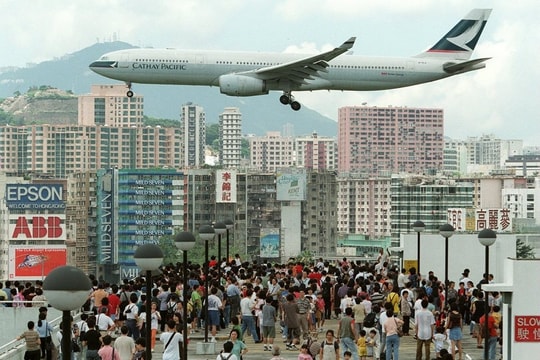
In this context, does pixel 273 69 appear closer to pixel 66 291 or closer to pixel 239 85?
pixel 239 85

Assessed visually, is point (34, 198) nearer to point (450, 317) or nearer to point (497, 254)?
point (497, 254)

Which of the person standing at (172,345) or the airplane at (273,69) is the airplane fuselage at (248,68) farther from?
the person standing at (172,345)

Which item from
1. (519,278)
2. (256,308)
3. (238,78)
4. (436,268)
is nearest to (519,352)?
(519,278)

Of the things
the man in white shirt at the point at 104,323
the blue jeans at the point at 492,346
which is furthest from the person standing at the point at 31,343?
the blue jeans at the point at 492,346

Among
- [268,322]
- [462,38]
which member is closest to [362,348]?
[268,322]

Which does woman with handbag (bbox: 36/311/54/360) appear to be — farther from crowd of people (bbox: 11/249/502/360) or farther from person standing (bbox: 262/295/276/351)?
person standing (bbox: 262/295/276/351)

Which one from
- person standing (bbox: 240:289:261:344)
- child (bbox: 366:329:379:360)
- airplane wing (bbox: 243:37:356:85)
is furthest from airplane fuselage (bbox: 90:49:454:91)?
child (bbox: 366:329:379:360)
